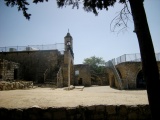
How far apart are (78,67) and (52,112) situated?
27663 mm

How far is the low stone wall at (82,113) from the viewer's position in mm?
4992

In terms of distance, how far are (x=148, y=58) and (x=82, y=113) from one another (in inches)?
114

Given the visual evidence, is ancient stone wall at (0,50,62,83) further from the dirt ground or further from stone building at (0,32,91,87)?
the dirt ground

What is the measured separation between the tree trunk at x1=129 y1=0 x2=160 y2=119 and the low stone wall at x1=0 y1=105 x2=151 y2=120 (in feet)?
7.47

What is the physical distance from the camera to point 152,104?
10.3 ft

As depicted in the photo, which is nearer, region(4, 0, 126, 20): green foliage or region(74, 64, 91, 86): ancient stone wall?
region(4, 0, 126, 20): green foliage

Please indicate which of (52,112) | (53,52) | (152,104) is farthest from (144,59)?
(53,52)

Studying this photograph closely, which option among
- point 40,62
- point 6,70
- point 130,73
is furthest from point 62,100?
point 40,62

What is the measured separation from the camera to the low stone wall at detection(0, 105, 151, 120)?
499cm

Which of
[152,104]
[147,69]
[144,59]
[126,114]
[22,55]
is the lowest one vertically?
[126,114]

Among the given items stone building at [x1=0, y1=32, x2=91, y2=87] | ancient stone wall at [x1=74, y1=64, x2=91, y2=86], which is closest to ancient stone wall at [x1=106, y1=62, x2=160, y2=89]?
stone building at [x1=0, y1=32, x2=91, y2=87]

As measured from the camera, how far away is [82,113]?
5094mm

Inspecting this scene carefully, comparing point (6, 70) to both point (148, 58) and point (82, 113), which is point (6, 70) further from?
point (148, 58)

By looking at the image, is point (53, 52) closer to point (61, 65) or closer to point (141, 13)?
point (61, 65)
